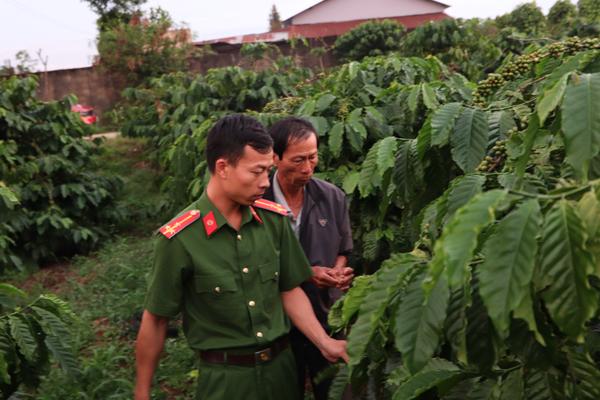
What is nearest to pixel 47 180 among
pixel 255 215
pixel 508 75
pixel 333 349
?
pixel 255 215

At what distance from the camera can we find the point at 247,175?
69.0 inches

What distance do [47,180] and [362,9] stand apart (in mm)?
22154

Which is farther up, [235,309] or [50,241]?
[235,309]

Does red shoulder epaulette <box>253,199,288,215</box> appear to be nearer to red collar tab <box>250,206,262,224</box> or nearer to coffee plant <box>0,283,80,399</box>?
red collar tab <box>250,206,262,224</box>

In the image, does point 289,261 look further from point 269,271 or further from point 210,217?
point 210,217

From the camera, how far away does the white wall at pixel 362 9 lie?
25.8m

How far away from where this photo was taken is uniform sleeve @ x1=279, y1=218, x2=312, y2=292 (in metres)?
1.98

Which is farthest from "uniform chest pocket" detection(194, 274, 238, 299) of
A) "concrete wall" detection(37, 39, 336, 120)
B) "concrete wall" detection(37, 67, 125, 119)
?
"concrete wall" detection(37, 67, 125, 119)

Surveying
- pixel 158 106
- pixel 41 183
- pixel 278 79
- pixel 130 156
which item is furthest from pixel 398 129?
pixel 130 156

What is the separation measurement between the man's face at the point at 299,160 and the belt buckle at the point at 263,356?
0.66 metres

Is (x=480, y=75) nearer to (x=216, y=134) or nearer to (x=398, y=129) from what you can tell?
(x=398, y=129)

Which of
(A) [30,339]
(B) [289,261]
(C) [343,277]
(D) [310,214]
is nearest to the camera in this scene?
(A) [30,339]

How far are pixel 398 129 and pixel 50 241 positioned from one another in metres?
4.38

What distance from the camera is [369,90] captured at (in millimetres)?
3293
